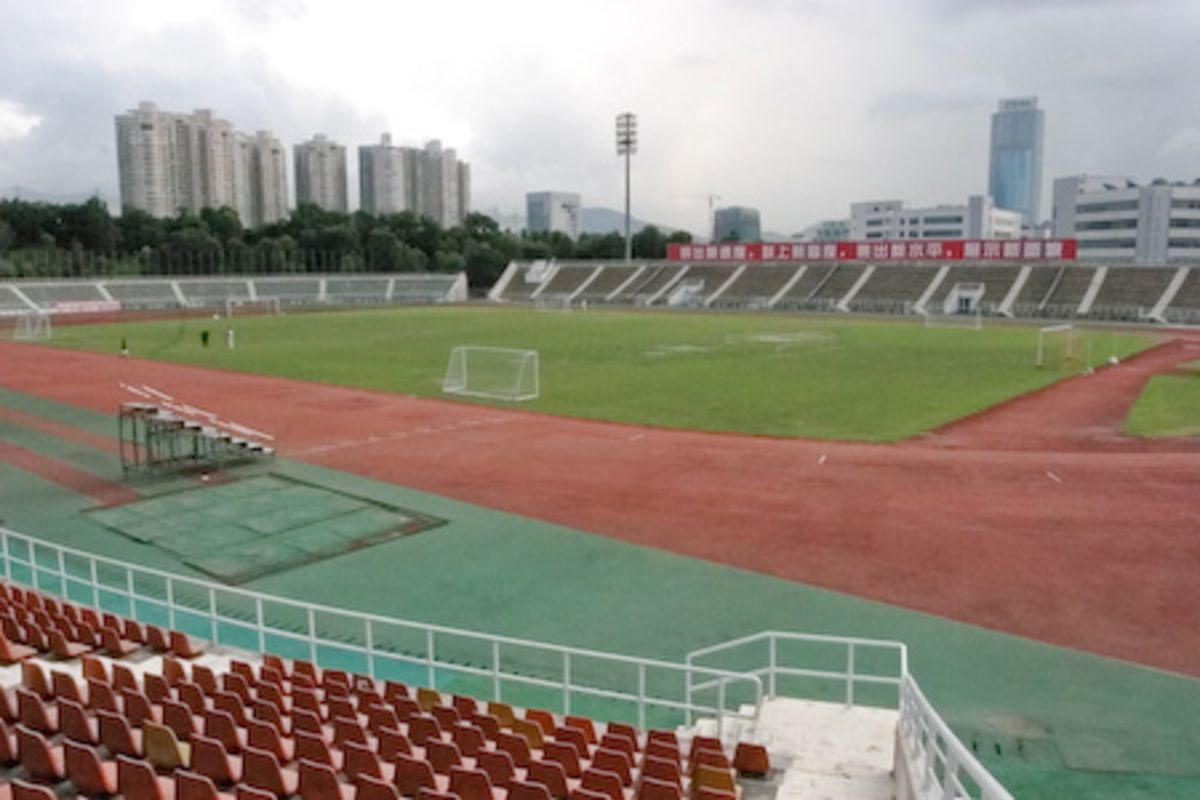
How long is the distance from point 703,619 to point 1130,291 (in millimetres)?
77969

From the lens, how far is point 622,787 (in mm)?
7176

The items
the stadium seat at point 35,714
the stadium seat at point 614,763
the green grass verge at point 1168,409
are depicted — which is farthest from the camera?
the green grass verge at point 1168,409

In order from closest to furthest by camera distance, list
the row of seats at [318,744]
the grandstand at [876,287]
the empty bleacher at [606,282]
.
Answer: the row of seats at [318,744]
the grandstand at [876,287]
the empty bleacher at [606,282]

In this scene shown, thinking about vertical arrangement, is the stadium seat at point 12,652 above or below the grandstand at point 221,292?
below

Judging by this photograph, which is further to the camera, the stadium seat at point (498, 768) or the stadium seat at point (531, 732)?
the stadium seat at point (531, 732)

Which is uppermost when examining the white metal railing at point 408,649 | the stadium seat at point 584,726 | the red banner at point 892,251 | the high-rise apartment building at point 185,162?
the high-rise apartment building at point 185,162

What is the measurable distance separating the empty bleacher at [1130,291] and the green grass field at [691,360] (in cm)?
1198

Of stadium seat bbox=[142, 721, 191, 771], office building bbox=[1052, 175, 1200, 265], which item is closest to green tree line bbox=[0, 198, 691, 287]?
office building bbox=[1052, 175, 1200, 265]

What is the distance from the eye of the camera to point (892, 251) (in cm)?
9519

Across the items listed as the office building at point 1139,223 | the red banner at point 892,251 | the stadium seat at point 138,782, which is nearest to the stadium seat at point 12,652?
the stadium seat at point 138,782

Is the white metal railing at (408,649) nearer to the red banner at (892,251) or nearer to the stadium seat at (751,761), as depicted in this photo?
the stadium seat at (751,761)

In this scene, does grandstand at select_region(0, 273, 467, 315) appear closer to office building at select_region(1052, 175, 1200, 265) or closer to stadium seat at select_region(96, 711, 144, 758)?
stadium seat at select_region(96, 711, 144, 758)

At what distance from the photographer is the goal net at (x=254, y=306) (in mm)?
88688

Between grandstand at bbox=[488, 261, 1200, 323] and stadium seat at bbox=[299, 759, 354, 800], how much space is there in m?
80.4
